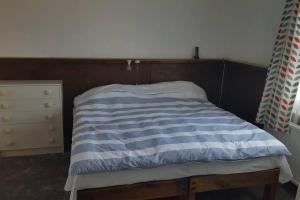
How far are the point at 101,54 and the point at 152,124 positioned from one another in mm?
1257

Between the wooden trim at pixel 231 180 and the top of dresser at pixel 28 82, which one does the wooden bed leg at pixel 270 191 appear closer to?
the wooden trim at pixel 231 180

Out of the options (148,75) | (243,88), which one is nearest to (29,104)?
(148,75)

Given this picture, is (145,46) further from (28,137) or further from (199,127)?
(28,137)

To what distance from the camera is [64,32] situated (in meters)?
3.07

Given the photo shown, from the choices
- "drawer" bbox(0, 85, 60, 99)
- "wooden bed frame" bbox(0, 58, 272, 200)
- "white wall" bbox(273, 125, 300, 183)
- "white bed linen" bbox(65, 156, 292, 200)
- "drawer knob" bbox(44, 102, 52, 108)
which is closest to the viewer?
"white bed linen" bbox(65, 156, 292, 200)

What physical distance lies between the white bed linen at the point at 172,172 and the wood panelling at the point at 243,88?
952 mm

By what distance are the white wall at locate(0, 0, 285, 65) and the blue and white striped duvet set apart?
640 mm

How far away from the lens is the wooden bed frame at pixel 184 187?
1817mm

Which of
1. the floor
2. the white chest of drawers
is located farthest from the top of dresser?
the floor

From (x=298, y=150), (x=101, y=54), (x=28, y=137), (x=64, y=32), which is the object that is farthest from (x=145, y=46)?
(x=298, y=150)

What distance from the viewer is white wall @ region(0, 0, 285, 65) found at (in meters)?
2.94

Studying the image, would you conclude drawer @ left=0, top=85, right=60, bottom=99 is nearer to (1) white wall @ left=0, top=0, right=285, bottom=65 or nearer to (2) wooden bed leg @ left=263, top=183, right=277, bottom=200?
(1) white wall @ left=0, top=0, right=285, bottom=65

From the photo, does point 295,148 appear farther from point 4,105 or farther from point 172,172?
point 4,105

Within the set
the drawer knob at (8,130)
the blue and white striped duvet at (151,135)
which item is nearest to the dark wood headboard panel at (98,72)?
the blue and white striped duvet at (151,135)
